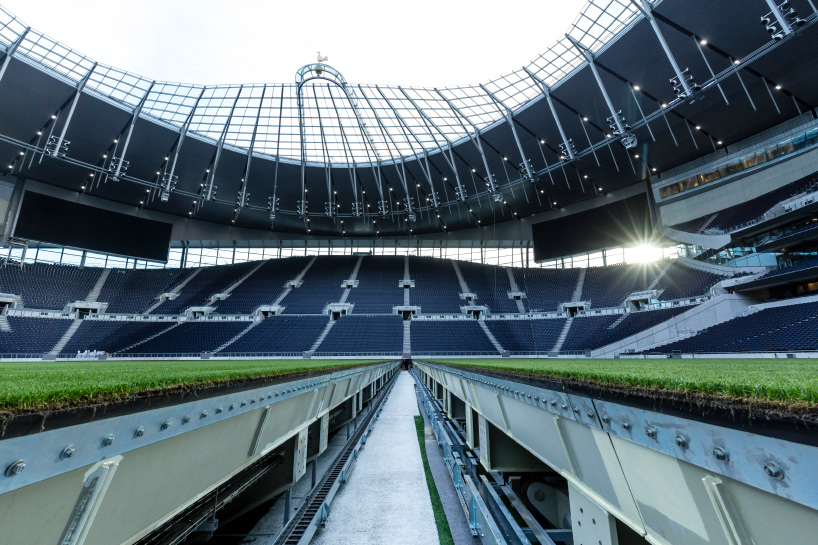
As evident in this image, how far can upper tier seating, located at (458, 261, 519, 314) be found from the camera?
4703cm

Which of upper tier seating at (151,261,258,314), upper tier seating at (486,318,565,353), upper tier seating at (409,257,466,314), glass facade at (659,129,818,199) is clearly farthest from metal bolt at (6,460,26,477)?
upper tier seating at (151,261,258,314)

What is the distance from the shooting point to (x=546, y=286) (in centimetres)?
4828

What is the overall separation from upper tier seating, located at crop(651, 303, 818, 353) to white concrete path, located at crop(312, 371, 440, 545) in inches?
777

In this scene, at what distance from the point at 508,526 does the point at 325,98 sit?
34.6 metres

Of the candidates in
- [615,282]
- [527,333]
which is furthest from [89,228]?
[615,282]

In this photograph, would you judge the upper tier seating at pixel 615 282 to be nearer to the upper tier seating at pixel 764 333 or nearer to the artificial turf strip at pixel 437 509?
the upper tier seating at pixel 764 333

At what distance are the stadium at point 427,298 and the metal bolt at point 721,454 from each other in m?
0.04

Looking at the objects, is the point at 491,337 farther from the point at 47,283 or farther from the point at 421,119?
the point at 47,283

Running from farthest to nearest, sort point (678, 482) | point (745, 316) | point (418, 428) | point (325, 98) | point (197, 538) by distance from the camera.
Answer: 1. point (325, 98)
2. point (745, 316)
3. point (418, 428)
4. point (197, 538)
5. point (678, 482)

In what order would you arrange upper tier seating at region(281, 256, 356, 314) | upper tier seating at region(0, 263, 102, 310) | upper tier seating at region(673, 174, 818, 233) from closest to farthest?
upper tier seating at region(673, 174, 818, 233)
upper tier seating at region(0, 263, 102, 310)
upper tier seating at region(281, 256, 356, 314)

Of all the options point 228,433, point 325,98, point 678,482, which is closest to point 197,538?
point 228,433

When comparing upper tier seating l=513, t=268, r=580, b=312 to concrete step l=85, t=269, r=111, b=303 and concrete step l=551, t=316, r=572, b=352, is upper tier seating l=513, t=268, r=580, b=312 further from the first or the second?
concrete step l=85, t=269, r=111, b=303

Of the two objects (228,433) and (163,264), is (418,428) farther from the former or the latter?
(163,264)

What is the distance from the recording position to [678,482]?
212 centimetres
